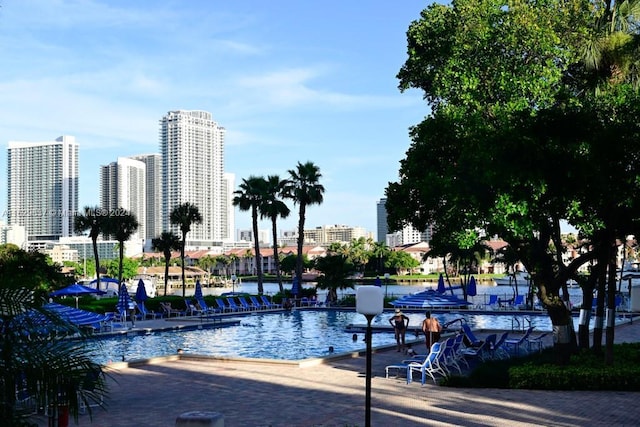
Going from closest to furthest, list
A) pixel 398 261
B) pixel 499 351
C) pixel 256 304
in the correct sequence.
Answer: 1. pixel 499 351
2. pixel 256 304
3. pixel 398 261

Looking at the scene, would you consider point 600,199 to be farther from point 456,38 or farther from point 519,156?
point 456,38

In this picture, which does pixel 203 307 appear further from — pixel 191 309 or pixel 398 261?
pixel 398 261

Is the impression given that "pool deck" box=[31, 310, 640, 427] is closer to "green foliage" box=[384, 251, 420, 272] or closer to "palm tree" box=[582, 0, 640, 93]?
"palm tree" box=[582, 0, 640, 93]

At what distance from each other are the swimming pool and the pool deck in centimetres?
497

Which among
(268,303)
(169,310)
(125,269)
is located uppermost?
(169,310)

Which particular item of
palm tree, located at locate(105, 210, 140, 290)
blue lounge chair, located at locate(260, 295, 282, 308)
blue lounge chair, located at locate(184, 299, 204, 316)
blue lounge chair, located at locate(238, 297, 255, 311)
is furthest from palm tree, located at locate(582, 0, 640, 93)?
palm tree, located at locate(105, 210, 140, 290)

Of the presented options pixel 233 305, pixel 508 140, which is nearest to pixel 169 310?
pixel 233 305

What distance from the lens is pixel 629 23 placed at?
60.7 ft

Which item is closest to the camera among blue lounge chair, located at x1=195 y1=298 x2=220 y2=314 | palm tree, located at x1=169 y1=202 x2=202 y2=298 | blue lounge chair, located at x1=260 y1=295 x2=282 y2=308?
blue lounge chair, located at x1=195 y1=298 x2=220 y2=314

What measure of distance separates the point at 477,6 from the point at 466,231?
24.5ft

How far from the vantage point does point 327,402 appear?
1376cm

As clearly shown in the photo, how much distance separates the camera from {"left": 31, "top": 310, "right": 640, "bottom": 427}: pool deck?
12.0 meters

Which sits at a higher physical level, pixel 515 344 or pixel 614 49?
pixel 614 49

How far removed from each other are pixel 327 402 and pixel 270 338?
16778mm
